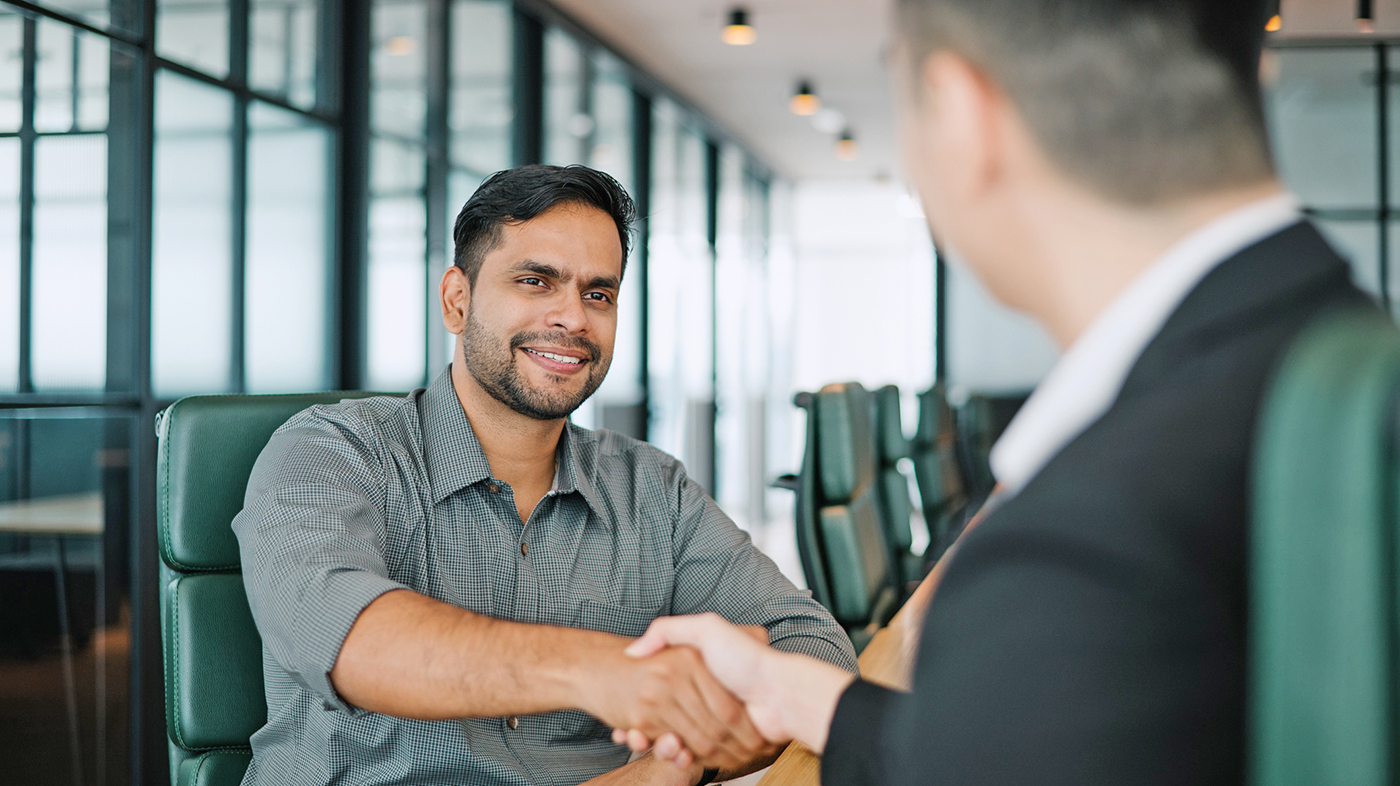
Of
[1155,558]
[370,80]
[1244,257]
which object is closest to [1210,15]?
[1244,257]

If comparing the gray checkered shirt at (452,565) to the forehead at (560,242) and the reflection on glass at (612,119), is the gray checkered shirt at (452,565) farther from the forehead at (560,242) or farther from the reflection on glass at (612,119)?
the reflection on glass at (612,119)

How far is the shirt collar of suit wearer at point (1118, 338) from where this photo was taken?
518 millimetres

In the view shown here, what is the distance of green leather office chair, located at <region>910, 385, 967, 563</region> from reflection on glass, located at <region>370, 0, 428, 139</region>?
90.3 inches

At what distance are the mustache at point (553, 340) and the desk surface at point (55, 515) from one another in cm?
152

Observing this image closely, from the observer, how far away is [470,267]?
1.62 meters

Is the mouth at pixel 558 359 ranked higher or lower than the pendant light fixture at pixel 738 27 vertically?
lower

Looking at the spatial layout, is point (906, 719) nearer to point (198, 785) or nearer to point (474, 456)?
point (474, 456)

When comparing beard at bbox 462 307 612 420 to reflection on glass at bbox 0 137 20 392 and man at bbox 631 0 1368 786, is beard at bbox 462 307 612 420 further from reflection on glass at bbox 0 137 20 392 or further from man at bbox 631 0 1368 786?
reflection on glass at bbox 0 137 20 392

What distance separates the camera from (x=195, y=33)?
9.39 feet

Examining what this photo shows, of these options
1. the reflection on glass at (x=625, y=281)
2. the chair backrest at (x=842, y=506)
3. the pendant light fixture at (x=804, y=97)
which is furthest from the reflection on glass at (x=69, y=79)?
the pendant light fixture at (x=804, y=97)

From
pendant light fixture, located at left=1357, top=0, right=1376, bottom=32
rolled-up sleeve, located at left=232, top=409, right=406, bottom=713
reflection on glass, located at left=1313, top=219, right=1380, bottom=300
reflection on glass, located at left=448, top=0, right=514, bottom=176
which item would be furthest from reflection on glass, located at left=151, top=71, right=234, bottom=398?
reflection on glass, located at left=1313, top=219, right=1380, bottom=300

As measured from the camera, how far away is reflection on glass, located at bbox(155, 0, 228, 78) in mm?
2742

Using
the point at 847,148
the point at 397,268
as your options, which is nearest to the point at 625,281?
the point at 397,268

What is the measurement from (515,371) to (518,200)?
0.83ft
